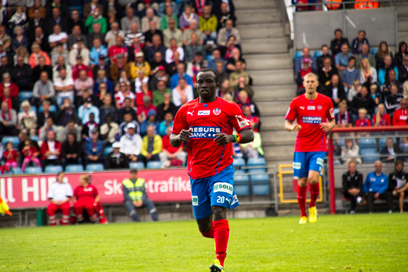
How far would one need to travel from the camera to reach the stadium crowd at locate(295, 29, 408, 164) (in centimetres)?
1669

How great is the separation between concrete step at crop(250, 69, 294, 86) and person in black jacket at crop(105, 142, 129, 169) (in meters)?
6.23

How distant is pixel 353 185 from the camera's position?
14727 mm

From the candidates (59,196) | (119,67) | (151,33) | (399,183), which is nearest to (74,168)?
(59,196)

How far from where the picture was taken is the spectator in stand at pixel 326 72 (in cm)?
1786

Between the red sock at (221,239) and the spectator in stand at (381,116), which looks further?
the spectator in stand at (381,116)

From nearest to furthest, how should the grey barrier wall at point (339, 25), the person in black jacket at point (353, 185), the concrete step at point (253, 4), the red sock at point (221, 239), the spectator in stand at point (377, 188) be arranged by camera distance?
the red sock at point (221, 239) < the spectator in stand at point (377, 188) < the person in black jacket at point (353, 185) < the grey barrier wall at point (339, 25) < the concrete step at point (253, 4)

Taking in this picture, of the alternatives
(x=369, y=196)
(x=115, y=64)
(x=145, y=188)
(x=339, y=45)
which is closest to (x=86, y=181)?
(x=145, y=188)

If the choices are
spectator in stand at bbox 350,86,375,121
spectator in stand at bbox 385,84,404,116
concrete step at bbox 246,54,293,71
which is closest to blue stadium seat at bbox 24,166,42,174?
concrete step at bbox 246,54,293,71

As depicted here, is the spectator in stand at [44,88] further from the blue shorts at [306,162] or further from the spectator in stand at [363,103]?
Result: the blue shorts at [306,162]

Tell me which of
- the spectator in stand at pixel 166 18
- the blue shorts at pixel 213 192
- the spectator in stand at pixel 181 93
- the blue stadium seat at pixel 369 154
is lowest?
the blue shorts at pixel 213 192

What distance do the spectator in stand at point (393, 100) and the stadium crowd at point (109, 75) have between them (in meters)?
4.35

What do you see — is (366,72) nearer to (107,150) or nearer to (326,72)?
(326,72)

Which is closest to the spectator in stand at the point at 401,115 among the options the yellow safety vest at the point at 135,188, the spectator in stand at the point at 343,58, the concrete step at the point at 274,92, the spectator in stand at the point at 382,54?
the spectator in stand at the point at 382,54

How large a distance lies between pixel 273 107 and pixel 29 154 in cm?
853
